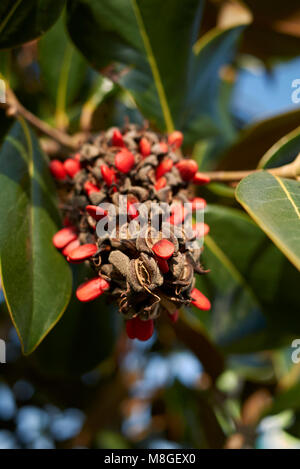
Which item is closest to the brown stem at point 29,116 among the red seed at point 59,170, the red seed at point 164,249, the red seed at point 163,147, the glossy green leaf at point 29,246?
the glossy green leaf at point 29,246

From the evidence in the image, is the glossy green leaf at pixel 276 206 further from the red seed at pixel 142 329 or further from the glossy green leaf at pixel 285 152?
the red seed at pixel 142 329

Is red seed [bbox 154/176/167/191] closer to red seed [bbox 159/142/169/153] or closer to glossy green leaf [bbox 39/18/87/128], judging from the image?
red seed [bbox 159/142/169/153]

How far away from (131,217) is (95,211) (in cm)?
10

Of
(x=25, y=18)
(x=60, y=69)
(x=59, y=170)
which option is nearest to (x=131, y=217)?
(x=59, y=170)

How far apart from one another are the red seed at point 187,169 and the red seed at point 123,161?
0.16 m

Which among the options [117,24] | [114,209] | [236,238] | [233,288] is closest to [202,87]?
[117,24]

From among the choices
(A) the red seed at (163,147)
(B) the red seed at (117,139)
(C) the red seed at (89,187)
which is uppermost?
(B) the red seed at (117,139)

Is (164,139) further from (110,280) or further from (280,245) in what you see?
(280,245)

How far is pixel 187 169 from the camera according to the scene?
1405mm

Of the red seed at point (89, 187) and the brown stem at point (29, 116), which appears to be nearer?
the red seed at point (89, 187)

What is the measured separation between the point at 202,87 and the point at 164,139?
0.59 m

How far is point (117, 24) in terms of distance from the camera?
1.63 meters

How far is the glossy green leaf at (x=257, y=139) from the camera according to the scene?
6.14 ft

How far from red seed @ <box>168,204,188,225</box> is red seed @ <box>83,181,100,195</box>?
0.23 meters
